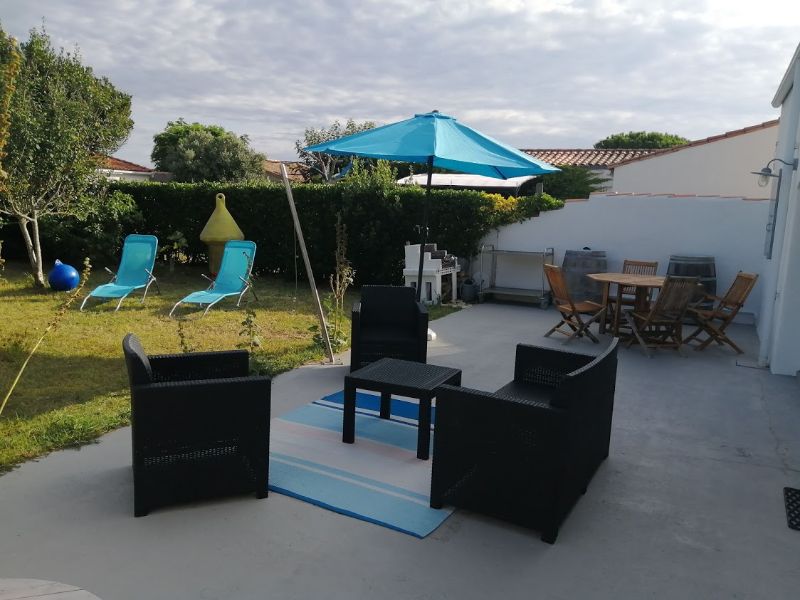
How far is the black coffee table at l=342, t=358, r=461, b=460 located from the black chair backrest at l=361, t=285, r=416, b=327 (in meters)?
1.40

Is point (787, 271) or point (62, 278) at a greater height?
point (787, 271)

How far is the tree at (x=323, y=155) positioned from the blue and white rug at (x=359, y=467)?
24042mm

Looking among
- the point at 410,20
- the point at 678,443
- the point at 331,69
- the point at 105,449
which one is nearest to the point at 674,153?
the point at 331,69

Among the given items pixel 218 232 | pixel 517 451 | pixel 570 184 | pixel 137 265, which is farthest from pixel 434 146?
pixel 570 184

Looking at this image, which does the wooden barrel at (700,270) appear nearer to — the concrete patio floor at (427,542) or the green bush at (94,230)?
the concrete patio floor at (427,542)

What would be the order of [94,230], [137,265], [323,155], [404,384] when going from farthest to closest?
[323,155] < [94,230] < [137,265] < [404,384]

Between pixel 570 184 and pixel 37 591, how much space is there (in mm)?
20439

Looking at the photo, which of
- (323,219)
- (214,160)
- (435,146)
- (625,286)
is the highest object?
(214,160)

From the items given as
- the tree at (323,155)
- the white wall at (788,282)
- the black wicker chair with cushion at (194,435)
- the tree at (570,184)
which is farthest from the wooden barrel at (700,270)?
the tree at (323,155)

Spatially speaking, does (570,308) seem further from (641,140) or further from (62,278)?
(641,140)

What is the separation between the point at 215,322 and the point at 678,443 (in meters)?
5.73

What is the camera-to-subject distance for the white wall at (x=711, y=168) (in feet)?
45.3

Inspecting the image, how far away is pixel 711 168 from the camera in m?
14.8

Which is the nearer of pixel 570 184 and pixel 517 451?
pixel 517 451
